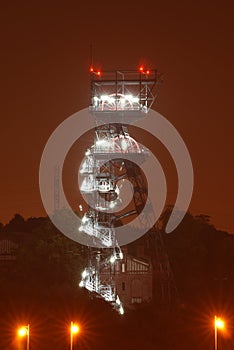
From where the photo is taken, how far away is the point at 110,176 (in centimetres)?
5791

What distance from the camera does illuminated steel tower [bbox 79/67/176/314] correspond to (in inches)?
2245

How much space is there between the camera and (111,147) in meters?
57.3

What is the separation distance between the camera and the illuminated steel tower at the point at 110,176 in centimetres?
5703

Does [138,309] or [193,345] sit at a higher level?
[138,309]

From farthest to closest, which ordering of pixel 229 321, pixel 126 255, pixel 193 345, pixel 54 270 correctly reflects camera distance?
1. pixel 126 255
2. pixel 54 270
3. pixel 229 321
4. pixel 193 345

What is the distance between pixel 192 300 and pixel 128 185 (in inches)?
331

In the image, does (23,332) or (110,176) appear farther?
(110,176)

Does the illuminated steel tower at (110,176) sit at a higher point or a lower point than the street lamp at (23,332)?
higher

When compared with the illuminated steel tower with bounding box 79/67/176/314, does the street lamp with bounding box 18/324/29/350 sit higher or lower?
lower

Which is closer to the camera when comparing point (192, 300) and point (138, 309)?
point (138, 309)

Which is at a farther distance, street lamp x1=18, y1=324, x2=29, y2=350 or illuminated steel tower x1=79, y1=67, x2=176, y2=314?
illuminated steel tower x1=79, y1=67, x2=176, y2=314

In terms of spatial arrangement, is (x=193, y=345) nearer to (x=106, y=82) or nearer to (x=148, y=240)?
(x=148, y=240)

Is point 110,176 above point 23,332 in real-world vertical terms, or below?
above

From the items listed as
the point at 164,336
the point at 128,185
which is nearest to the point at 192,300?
the point at 128,185
